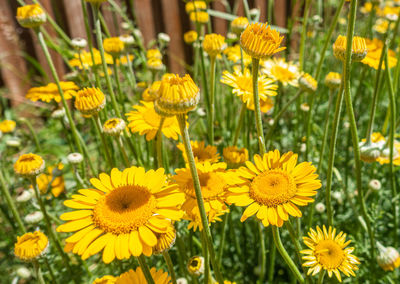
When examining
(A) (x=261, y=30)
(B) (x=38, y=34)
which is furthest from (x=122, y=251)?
(B) (x=38, y=34)

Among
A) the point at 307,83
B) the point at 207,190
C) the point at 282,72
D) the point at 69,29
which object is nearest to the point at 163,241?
the point at 207,190

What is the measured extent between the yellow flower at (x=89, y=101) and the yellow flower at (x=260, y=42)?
44cm

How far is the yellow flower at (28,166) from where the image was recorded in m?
1.03

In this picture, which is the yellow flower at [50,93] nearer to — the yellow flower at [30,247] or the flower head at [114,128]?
the flower head at [114,128]

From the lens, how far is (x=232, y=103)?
1.89 metres

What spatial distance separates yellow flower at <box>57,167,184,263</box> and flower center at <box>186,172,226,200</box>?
142mm

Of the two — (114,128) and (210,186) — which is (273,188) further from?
(114,128)

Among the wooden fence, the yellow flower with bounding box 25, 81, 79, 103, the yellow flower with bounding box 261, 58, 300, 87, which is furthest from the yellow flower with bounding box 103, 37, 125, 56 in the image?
the wooden fence

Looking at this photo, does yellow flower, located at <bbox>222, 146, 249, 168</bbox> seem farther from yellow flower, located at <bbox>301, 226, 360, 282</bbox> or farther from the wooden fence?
the wooden fence

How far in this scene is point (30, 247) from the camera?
0.96 meters

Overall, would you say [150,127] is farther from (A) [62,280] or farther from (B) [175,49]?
(B) [175,49]

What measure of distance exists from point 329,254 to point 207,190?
0.33 meters

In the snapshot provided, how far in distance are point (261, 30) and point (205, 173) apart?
0.40 metres

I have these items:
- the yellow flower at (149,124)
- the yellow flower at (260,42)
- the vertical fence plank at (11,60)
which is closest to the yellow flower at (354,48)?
the yellow flower at (260,42)
